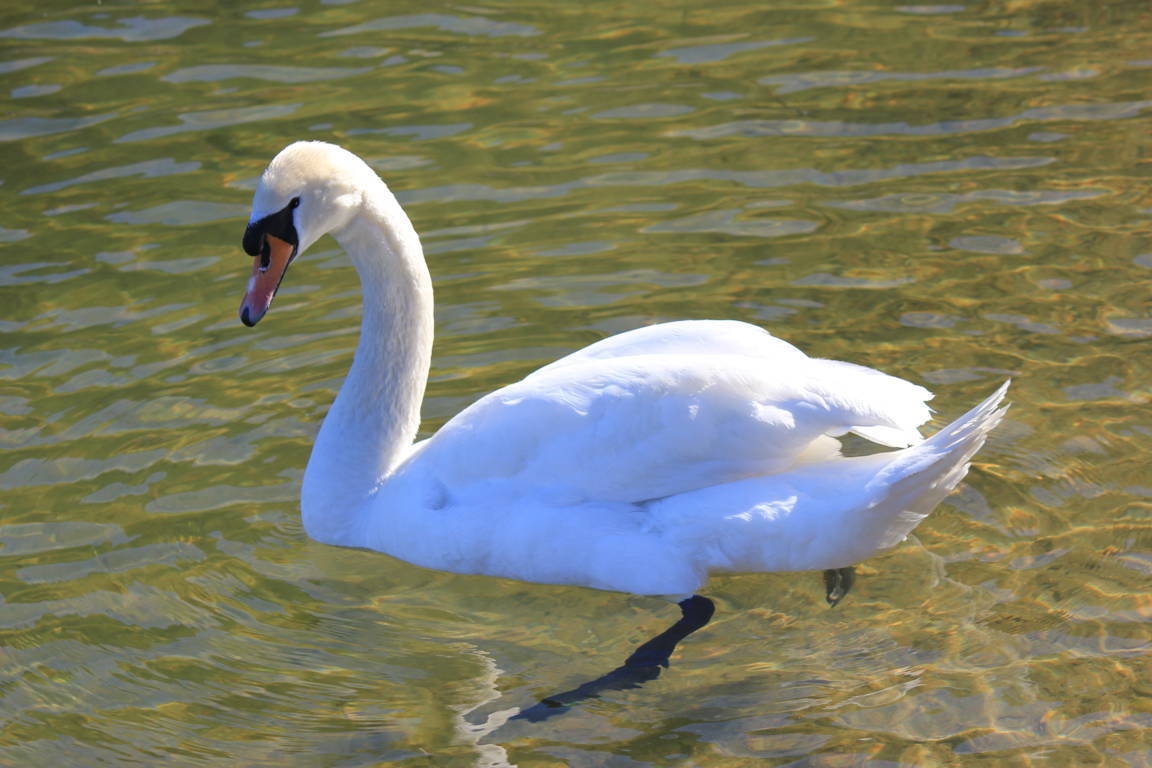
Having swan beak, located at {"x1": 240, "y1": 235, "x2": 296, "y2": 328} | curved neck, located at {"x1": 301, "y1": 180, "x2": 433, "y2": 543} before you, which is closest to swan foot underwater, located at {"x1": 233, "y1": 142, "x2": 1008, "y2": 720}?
swan beak, located at {"x1": 240, "y1": 235, "x2": 296, "y2": 328}

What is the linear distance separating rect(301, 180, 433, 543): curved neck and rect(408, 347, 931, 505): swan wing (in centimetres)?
59

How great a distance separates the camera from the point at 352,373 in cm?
552

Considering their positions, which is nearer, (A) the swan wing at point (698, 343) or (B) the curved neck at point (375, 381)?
(A) the swan wing at point (698, 343)

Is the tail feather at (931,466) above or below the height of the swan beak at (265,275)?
below

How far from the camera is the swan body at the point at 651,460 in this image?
471cm

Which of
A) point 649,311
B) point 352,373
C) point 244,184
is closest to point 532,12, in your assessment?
point 244,184

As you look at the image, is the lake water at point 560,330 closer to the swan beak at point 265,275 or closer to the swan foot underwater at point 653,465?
the swan foot underwater at point 653,465

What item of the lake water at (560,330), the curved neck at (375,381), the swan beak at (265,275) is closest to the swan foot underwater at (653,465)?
the swan beak at (265,275)

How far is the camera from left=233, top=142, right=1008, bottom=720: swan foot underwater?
4.71 metres

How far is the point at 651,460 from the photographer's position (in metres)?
4.84

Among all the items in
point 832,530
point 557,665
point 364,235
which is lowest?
point 557,665

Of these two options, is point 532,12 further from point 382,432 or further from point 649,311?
point 382,432

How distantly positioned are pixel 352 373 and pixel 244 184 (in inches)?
117

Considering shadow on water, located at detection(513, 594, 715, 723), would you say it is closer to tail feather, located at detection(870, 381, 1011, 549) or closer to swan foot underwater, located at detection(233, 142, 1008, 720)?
swan foot underwater, located at detection(233, 142, 1008, 720)
